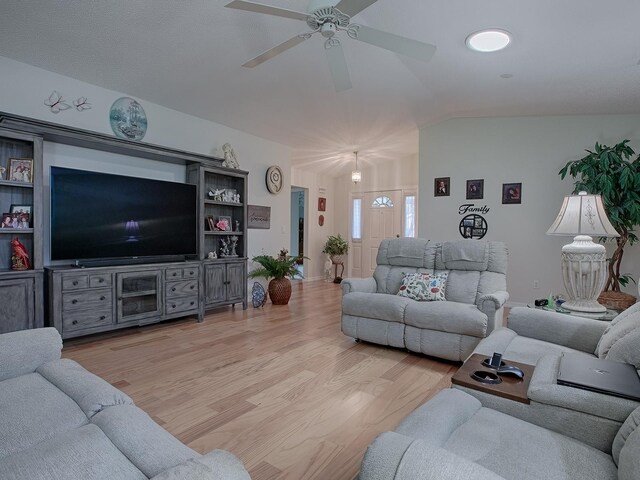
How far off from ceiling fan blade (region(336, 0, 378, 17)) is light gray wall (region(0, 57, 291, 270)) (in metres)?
3.02

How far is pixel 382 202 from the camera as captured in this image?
800 centimetres

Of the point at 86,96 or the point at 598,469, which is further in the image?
the point at 86,96

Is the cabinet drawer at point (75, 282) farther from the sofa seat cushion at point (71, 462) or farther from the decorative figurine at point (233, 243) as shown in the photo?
the sofa seat cushion at point (71, 462)

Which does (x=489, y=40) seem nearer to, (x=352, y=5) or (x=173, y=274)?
(x=352, y=5)

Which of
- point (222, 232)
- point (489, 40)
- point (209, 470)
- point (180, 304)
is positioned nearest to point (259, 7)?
point (489, 40)

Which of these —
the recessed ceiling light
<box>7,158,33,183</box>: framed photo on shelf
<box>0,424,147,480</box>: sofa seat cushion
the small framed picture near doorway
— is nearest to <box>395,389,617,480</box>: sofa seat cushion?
<box>0,424,147,480</box>: sofa seat cushion

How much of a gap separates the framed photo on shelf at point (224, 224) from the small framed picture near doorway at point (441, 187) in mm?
3237

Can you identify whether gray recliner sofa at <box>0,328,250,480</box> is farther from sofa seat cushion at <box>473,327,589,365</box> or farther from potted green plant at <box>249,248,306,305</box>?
potted green plant at <box>249,248,306,305</box>

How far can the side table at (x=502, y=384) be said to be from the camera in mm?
1361

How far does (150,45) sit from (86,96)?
119 cm

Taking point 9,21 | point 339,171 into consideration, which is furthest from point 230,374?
point 339,171

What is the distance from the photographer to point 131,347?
11.1 feet

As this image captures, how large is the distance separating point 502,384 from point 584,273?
1683 millimetres

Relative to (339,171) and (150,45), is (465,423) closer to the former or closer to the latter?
(150,45)
